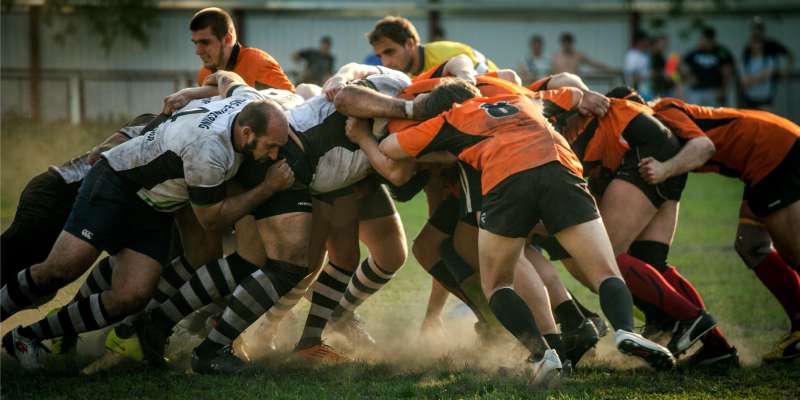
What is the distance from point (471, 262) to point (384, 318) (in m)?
1.40

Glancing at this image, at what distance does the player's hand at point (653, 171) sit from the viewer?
6234mm

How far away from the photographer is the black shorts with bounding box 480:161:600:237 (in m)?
5.35

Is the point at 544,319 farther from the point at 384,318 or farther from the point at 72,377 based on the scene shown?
the point at 72,377

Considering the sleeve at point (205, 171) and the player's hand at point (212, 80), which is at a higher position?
the player's hand at point (212, 80)

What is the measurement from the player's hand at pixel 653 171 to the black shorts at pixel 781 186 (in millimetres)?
712

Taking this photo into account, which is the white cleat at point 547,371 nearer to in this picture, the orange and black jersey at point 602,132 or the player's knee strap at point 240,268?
the orange and black jersey at point 602,132

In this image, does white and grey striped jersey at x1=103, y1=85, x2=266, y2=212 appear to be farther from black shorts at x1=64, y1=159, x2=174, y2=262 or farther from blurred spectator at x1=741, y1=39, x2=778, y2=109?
blurred spectator at x1=741, y1=39, x2=778, y2=109

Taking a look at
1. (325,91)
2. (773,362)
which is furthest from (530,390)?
(325,91)

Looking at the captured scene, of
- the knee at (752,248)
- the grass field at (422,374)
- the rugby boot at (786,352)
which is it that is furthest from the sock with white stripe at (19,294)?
the knee at (752,248)

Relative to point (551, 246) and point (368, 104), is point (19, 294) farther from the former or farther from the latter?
point (551, 246)

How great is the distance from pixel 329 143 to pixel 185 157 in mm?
892

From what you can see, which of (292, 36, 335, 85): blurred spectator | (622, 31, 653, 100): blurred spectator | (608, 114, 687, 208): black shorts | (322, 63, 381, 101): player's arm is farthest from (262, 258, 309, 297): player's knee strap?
(622, 31, 653, 100): blurred spectator

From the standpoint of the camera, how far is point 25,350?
19.6ft

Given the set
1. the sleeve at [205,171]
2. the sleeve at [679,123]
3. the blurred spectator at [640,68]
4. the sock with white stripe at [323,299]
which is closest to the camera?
the sleeve at [205,171]
